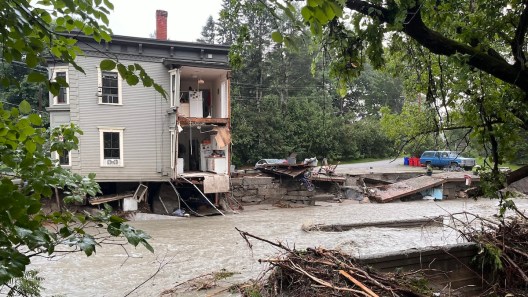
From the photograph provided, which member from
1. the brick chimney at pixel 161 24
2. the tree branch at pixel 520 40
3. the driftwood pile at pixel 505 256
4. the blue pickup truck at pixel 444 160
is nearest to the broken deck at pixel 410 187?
the blue pickup truck at pixel 444 160

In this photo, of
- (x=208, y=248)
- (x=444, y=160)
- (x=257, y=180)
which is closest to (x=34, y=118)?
(x=208, y=248)

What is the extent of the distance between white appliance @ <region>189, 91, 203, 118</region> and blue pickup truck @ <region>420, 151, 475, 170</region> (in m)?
23.6

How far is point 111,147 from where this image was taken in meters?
21.7

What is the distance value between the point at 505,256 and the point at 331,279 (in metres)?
2.53

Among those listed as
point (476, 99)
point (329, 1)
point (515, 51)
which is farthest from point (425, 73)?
point (329, 1)

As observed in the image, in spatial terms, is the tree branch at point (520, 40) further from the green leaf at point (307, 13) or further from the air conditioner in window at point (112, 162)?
the air conditioner in window at point (112, 162)

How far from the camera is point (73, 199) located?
3.29 meters

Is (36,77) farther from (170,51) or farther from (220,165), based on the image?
(170,51)

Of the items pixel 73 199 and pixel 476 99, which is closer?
pixel 73 199

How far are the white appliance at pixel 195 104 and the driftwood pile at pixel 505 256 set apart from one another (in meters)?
18.5

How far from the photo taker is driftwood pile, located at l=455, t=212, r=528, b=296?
5.11 metres

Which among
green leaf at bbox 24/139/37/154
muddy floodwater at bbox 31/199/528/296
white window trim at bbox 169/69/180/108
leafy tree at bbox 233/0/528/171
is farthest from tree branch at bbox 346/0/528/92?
white window trim at bbox 169/69/180/108

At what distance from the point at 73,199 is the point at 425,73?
4.75 metres

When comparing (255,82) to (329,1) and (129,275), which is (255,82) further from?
(329,1)
